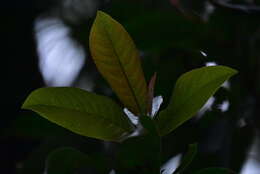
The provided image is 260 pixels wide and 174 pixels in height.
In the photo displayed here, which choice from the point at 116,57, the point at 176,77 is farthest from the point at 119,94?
the point at 176,77

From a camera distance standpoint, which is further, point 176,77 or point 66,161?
point 176,77

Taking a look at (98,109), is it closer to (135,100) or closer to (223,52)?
(135,100)

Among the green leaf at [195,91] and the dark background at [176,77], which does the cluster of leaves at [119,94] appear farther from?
the dark background at [176,77]

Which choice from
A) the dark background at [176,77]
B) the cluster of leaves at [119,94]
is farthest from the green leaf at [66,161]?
the dark background at [176,77]

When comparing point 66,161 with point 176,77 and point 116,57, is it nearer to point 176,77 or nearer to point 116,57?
point 116,57

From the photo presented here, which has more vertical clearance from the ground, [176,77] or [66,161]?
[66,161]

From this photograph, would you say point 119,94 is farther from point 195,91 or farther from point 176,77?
point 176,77

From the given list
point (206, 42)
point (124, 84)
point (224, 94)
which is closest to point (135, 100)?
point (124, 84)

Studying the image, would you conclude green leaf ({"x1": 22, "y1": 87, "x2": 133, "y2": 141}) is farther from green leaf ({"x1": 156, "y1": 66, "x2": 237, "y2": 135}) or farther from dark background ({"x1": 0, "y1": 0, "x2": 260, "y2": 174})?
dark background ({"x1": 0, "y1": 0, "x2": 260, "y2": 174})
